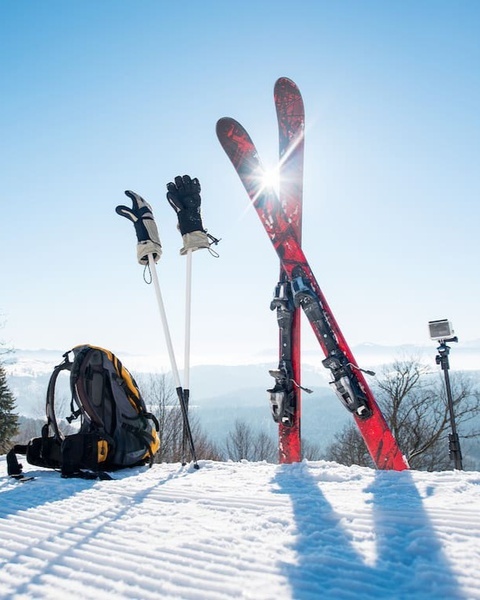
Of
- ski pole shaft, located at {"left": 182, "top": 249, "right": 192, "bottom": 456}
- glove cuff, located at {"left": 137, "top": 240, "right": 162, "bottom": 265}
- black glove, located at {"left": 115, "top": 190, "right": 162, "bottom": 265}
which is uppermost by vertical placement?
black glove, located at {"left": 115, "top": 190, "right": 162, "bottom": 265}

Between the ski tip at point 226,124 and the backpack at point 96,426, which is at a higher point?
the ski tip at point 226,124

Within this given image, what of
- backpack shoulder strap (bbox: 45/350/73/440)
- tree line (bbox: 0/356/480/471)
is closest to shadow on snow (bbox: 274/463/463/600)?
backpack shoulder strap (bbox: 45/350/73/440)

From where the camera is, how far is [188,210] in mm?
4055

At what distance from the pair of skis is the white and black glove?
98cm

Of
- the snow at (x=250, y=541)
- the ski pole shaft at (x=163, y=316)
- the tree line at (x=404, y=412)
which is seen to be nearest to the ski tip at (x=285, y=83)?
the ski pole shaft at (x=163, y=316)

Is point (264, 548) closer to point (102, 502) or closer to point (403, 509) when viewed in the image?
point (403, 509)

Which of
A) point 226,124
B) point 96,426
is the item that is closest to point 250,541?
point 96,426

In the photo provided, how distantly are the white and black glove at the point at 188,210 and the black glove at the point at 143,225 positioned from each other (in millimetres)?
282

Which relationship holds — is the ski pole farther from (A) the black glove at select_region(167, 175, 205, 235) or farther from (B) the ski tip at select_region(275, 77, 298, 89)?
(B) the ski tip at select_region(275, 77, 298, 89)

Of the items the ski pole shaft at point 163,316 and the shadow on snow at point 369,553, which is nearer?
the shadow on snow at point 369,553

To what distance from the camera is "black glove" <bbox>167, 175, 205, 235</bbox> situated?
404 centimetres

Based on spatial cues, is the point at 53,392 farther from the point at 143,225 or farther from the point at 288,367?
the point at 288,367

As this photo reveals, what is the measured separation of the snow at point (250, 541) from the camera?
1.05 meters

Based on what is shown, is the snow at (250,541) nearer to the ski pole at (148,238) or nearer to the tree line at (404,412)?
the ski pole at (148,238)
